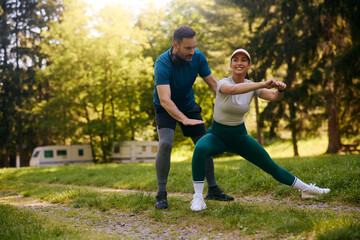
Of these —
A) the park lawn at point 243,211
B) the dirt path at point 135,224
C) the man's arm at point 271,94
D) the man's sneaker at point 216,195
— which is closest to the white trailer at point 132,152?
the park lawn at point 243,211

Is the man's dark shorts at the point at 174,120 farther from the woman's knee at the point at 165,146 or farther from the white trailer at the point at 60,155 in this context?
the white trailer at the point at 60,155

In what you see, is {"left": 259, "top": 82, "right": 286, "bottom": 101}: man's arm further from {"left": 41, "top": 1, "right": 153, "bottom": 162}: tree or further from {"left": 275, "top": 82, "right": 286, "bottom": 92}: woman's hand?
{"left": 41, "top": 1, "right": 153, "bottom": 162}: tree

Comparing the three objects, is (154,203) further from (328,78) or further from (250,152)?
(328,78)

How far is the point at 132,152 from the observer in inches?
1056

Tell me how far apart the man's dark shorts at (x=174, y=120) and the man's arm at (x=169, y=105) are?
0.39m

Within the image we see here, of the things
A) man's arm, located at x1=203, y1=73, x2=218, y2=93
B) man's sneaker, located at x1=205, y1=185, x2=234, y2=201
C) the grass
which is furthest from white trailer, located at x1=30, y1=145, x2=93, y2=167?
man's arm, located at x1=203, y1=73, x2=218, y2=93

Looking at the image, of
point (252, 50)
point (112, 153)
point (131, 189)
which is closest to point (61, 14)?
point (112, 153)

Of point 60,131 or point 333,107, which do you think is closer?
point 333,107

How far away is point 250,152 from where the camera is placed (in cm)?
429

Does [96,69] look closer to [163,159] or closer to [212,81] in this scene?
[212,81]

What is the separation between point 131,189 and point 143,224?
4591 millimetres

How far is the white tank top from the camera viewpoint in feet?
13.6

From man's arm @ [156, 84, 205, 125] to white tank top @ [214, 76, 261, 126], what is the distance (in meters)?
0.28

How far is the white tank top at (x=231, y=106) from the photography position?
4133 millimetres
